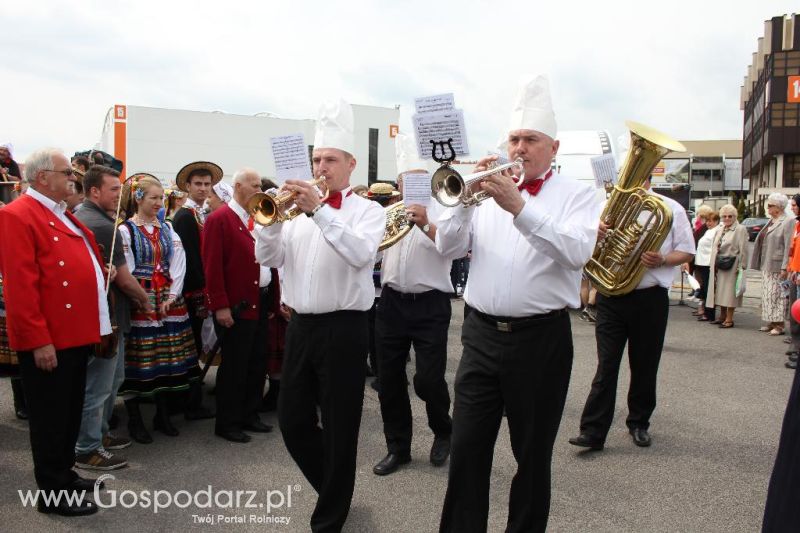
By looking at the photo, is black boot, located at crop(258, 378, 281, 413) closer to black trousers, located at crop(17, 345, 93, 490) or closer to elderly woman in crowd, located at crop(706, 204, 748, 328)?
black trousers, located at crop(17, 345, 93, 490)

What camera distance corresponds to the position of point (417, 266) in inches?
185

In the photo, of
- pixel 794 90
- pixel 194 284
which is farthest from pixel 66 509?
pixel 794 90

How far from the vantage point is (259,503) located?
4.00 metres

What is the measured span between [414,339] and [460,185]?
1.90m

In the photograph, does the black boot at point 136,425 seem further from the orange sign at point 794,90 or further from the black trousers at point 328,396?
the orange sign at point 794,90

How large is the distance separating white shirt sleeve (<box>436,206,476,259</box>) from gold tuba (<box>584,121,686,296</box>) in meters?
1.93

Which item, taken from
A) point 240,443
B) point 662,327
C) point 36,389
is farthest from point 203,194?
point 662,327

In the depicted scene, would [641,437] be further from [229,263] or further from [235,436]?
[229,263]

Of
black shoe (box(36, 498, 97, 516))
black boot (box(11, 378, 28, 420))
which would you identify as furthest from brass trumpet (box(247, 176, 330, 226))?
black boot (box(11, 378, 28, 420))

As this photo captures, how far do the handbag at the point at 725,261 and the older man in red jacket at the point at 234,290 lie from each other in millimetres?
8226

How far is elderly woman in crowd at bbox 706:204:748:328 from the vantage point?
34.3 feet

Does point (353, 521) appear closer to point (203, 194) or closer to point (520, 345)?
point (520, 345)

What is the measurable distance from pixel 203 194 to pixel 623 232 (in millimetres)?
3945

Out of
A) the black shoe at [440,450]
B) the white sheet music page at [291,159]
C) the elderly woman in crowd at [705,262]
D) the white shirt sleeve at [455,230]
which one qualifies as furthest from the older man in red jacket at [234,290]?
the elderly woman in crowd at [705,262]
